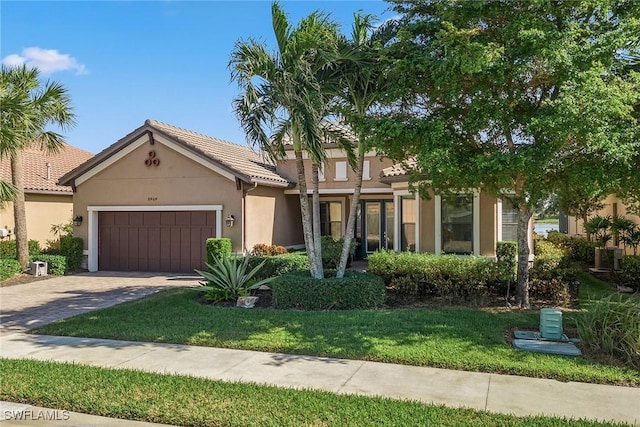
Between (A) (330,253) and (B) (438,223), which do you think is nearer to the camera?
(A) (330,253)

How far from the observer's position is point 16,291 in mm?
13266

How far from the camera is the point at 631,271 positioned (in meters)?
12.2

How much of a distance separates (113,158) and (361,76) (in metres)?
11.2

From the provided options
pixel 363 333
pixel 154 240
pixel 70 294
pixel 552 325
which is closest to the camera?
pixel 552 325

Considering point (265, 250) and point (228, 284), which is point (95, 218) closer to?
point (265, 250)

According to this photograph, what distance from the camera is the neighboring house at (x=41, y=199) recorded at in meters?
18.7

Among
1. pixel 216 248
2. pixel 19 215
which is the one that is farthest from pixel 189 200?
pixel 19 215

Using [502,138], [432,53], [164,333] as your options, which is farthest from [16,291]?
[502,138]

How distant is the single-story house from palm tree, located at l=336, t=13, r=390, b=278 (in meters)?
4.59

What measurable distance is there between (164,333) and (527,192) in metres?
7.41

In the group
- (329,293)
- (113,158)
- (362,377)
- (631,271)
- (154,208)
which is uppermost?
(113,158)

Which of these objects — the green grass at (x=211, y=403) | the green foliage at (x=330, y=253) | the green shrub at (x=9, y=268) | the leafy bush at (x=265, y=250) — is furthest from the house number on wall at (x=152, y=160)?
the green grass at (x=211, y=403)

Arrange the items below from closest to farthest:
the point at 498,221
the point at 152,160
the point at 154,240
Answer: the point at 498,221, the point at 152,160, the point at 154,240

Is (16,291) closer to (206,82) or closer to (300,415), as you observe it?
(206,82)
